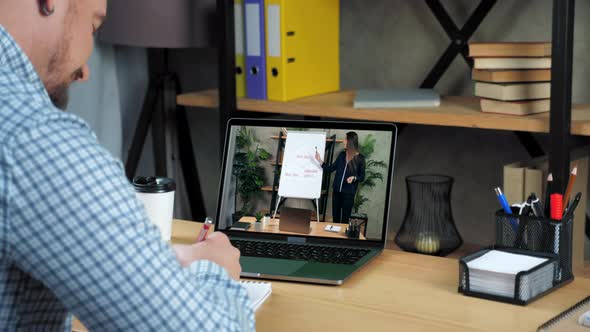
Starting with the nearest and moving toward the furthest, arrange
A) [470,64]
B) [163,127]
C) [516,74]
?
[516,74] < [470,64] < [163,127]

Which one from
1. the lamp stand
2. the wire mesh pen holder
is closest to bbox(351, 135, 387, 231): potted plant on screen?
the wire mesh pen holder

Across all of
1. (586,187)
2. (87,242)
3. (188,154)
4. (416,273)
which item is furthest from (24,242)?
(188,154)

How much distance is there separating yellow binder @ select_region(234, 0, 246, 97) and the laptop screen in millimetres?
691

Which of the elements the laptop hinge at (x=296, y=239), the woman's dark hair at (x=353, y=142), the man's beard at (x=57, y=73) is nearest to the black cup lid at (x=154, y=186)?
the laptop hinge at (x=296, y=239)

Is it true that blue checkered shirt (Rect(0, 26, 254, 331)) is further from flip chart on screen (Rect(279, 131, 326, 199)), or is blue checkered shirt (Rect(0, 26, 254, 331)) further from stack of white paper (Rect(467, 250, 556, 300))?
flip chart on screen (Rect(279, 131, 326, 199))

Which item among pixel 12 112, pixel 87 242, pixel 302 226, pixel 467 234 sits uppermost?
pixel 12 112

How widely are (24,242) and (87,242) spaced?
57mm

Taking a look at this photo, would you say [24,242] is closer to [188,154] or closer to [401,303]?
[401,303]

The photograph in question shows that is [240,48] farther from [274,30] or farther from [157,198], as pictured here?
[157,198]

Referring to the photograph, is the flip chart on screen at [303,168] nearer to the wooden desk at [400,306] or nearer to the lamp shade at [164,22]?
the wooden desk at [400,306]

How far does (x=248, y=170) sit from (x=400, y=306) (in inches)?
19.8

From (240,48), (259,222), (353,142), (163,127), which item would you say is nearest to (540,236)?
(353,142)

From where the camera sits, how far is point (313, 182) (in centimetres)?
153

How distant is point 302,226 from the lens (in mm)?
1529
